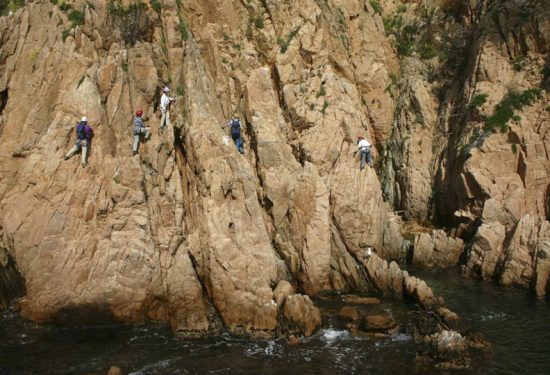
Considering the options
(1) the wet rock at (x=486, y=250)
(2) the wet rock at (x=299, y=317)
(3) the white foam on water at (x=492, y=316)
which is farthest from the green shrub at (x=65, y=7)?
(3) the white foam on water at (x=492, y=316)

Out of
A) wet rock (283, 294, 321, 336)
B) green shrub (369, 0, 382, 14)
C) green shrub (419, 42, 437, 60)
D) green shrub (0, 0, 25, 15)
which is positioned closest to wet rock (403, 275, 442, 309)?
wet rock (283, 294, 321, 336)

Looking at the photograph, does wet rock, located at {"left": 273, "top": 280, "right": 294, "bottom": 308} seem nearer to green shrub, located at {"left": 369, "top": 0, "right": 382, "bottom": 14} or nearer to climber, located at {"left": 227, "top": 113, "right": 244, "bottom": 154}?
climber, located at {"left": 227, "top": 113, "right": 244, "bottom": 154}

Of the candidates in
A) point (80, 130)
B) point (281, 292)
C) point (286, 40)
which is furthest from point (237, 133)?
point (281, 292)

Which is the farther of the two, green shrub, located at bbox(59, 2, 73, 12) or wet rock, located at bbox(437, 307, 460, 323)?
green shrub, located at bbox(59, 2, 73, 12)

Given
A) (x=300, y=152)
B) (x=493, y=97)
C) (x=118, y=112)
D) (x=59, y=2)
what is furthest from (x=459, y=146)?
(x=59, y=2)

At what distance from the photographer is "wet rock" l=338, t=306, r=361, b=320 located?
2023 centimetres

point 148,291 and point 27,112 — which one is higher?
point 27,112

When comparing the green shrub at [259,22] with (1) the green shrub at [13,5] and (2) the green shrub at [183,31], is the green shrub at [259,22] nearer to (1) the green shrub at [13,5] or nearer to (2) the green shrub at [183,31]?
(2) the green shrub at [183,31]

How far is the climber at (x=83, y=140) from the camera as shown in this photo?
71.3 feet

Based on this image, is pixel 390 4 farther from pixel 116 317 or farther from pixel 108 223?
pixel 116 317

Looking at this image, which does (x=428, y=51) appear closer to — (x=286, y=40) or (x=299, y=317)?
(x=286, y=40)

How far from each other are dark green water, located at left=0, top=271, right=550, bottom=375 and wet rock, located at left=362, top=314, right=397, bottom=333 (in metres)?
0.42

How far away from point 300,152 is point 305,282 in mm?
8066

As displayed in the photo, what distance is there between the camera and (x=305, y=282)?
928 inches
